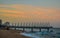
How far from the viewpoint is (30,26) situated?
108 feet

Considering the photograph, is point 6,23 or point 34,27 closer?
point 6,23

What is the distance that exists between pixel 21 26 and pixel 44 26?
14.6ft

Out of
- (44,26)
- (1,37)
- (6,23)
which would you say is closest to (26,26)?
(44,26)

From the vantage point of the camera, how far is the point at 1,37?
13.7ft

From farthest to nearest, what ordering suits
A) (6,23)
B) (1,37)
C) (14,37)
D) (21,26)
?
(21,26), (6,23), (1,37), (14,37)

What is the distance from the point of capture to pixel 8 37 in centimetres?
393

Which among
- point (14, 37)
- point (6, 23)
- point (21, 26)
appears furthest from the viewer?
point (21, 26)

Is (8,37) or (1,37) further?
(1,37)

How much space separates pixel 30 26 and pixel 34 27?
0.77m

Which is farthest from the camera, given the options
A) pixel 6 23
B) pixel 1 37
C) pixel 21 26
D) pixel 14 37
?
pixel 21 26

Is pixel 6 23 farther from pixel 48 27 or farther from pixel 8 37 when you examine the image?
pixel 8 37

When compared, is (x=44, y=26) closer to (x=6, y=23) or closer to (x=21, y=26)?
(x=21, y=26)

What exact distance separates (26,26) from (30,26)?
2.38 feet

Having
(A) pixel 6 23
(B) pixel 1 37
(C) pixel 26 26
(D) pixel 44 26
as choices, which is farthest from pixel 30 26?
(B) pixel 1 37
